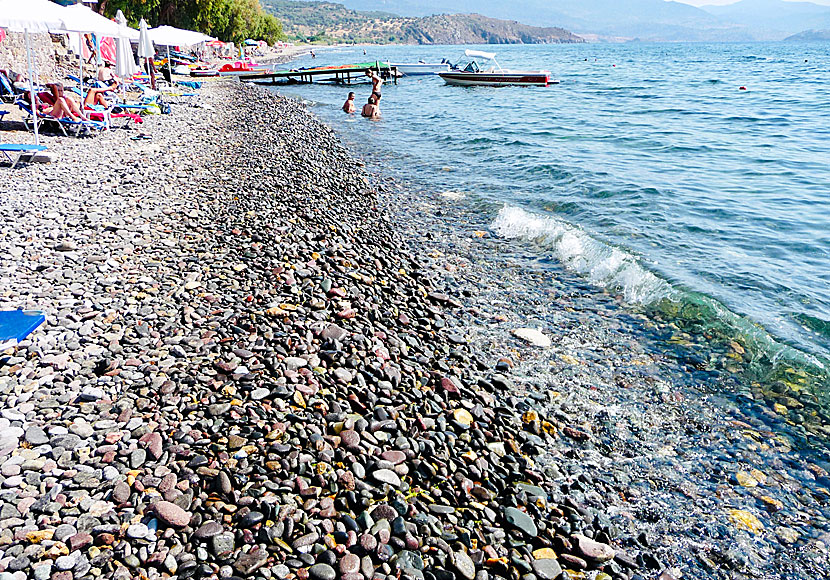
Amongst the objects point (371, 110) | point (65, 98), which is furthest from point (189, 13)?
point (65, 98)

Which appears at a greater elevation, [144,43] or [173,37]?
[173,37]

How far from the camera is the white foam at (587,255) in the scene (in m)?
9.16

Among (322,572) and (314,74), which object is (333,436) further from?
(314,74)

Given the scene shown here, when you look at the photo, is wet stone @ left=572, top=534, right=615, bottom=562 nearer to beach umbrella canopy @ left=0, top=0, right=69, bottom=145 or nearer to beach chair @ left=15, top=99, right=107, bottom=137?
beach umbrella canopy @ left=0, top=0, right=69, bottom=145

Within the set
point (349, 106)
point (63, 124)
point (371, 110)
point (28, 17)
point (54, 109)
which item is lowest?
point (63, 124)

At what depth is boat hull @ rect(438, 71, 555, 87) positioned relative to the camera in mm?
43750

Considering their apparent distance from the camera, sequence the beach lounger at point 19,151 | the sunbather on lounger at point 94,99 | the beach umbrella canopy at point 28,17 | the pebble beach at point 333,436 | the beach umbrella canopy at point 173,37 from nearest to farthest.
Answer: the pebble beach at point 333,436 → the beach umbrella canopy at point 28,17 → the beach lounger at point 19,151 → the sunbather on lounger at point 94,99 → the beach umbrella canopy at point 173,37

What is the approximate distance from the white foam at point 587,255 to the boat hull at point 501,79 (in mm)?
34189

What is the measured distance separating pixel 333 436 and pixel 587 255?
283 inches

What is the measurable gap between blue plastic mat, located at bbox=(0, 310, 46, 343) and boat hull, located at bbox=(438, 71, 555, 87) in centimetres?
4288

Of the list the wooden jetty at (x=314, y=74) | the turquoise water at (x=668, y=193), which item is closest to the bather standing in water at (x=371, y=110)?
the turquoise water at (x=668, y=193)

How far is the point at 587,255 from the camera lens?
34.4ft

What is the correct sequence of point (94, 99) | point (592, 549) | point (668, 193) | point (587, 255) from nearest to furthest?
point (592, 549), point (587, 255), point (668, 193), point (94, 99)

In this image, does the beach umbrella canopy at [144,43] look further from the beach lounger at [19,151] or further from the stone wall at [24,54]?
the beach lounger at [19,151]
